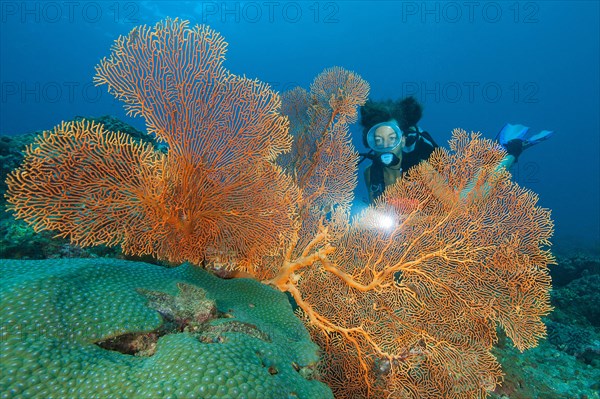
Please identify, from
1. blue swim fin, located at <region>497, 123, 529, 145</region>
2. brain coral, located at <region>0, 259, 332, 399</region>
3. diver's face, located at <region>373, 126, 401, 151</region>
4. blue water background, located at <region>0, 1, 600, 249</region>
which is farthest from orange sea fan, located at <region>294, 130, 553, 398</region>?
blue water background, located at <region>0, 1, 600, 249</region>

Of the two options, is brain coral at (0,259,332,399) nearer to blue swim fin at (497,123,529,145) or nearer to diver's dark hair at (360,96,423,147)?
diver's dark hair at (360,96,423,147)

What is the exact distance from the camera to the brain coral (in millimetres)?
1669

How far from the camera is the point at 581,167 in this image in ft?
324

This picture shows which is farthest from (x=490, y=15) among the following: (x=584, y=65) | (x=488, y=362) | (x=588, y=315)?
(x=488, y=362)

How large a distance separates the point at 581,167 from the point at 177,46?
435 feet

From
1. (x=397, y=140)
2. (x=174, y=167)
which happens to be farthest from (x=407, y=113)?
(x=174, y=167)

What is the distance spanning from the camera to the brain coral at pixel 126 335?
167 cm

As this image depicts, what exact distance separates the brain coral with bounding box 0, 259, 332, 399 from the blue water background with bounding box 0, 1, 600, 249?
56.7 metres

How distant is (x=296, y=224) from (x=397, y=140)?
353cm

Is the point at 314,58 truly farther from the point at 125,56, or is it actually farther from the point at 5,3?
the point at 125,56

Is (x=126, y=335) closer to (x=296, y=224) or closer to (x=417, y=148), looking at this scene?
(x=296, y=224)

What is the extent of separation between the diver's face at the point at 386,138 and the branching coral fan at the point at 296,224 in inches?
76.7

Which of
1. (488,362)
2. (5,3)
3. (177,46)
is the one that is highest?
(5,3)

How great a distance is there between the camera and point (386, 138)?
636 centimetres
